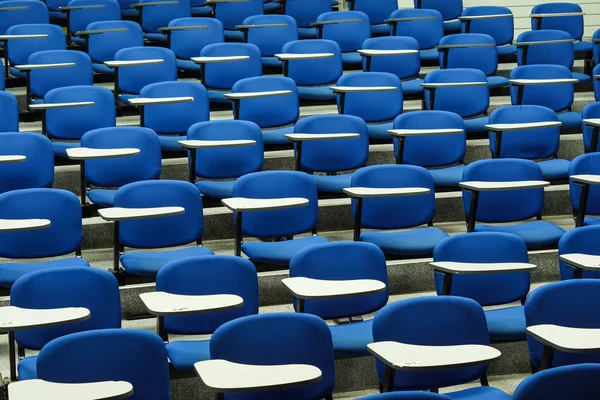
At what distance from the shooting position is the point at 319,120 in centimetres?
503

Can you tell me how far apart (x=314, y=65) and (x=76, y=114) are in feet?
5.46

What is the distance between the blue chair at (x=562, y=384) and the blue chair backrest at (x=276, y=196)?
187 centimetres

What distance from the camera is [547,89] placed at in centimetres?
597

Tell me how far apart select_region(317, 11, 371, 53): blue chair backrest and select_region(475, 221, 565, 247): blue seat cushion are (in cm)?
253

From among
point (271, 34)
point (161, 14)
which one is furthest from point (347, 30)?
point (161, 14)

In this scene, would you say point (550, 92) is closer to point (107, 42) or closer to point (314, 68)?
point (314, 68)

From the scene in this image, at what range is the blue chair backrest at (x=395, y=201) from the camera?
443 cm

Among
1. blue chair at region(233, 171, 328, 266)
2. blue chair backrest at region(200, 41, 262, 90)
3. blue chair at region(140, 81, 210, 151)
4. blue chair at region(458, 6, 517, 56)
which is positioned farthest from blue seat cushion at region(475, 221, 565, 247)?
blue chair at region(458, 6, 517, 56)

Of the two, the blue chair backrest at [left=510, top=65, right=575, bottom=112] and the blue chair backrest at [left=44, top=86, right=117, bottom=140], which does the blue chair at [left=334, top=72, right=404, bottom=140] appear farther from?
the blue chair backrest at [left=44, top=86, right=117, bottom=140]

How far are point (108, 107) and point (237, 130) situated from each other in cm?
80

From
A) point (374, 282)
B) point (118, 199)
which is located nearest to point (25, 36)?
point (118, 199)

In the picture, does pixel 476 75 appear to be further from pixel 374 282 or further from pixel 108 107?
pixel 374 282

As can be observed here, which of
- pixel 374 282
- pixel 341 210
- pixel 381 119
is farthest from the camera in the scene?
pixel 381 119

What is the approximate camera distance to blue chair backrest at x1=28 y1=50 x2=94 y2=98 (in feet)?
18.4
